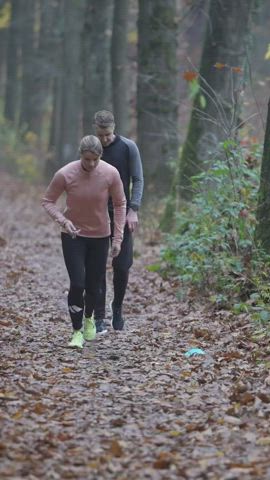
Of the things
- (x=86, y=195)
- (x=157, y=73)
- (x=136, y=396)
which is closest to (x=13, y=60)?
(x=157, y=73)

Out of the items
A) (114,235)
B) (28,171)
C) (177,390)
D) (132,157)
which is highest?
(132,157)

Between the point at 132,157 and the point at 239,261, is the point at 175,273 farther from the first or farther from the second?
the point at 132,157

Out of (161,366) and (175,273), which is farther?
(175,273)

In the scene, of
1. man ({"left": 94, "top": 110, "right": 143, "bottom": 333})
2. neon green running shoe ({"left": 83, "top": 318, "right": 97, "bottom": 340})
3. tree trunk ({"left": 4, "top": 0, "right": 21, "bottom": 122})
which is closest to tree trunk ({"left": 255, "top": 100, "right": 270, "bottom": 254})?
man ({"left": 94, "top": 110, "right": 143, "bottom": 333})

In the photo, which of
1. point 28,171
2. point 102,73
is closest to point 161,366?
point 102,73

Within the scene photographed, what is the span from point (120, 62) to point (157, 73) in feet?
18.0

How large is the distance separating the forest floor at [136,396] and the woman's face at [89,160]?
1754 millimetres

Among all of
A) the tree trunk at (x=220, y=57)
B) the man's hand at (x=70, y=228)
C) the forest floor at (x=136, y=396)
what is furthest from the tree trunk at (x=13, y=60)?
the man's hand at (x=70, y=228)

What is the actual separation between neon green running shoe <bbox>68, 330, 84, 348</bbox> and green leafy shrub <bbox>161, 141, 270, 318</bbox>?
1.95 metres

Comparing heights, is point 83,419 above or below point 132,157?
below

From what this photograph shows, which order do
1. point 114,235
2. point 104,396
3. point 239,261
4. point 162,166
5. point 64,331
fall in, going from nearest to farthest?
point 104,396, point 114,235, point 64,331, point 239,261, point 162,166

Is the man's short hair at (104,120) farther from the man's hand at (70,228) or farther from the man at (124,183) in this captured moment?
the man's hand at (70,228)

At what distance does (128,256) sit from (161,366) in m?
1.69

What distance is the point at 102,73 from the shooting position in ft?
78.6
